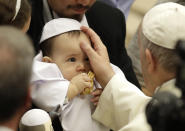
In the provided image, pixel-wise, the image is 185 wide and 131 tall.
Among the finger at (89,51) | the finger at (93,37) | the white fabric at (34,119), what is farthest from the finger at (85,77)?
the white fabric at (34,119)

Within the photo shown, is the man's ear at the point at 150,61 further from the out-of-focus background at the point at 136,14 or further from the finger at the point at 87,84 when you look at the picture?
the out-of-focus background at the point at 136,14

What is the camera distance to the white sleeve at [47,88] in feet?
5.38

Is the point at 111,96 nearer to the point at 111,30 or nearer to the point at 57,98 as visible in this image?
the point at 57,98

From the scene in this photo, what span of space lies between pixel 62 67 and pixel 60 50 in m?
0.07

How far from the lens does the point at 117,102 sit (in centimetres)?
173

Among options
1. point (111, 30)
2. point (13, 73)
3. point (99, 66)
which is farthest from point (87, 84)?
point (13, 73)

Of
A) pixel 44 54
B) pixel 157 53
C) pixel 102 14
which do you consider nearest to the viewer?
pixel 157 53

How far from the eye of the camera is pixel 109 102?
5.73 feet

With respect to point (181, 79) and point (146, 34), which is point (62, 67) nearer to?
point (146, 34)

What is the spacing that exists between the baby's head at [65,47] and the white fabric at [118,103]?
144 mm

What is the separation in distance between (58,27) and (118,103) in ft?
1.41

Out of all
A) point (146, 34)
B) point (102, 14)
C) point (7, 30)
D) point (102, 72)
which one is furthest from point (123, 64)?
point (7, 30)

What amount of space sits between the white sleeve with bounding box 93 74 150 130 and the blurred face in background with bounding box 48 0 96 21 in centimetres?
39

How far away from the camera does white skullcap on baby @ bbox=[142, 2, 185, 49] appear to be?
150 centimetres
